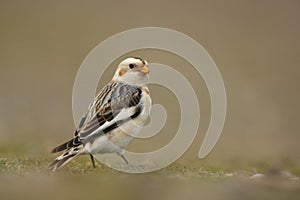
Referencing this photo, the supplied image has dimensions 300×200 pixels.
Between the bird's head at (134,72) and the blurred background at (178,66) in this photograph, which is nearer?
the bird's head at (134,72)

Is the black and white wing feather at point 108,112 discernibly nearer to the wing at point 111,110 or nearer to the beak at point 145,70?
the wing at point 111,110

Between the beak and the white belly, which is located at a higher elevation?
the beak

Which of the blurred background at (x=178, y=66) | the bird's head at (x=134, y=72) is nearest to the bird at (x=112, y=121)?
the bird's head at (x=134, y=72)

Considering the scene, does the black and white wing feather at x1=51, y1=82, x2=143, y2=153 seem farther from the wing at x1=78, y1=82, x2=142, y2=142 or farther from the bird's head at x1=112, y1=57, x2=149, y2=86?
the bird's head at x1=112, y1=57, x2=149, y2=86

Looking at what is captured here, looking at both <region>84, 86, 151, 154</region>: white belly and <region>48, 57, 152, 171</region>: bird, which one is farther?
<region>84, 86, 151, 154</region>: white belly

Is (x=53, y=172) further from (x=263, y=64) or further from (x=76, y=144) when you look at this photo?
(x=263, y=64)

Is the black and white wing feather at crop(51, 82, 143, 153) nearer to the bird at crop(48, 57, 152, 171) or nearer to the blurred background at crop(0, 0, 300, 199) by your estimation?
the bird at crop(48, 57, 152, 171)

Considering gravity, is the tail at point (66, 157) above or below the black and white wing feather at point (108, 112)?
below

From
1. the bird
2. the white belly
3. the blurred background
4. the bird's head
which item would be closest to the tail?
the bird
